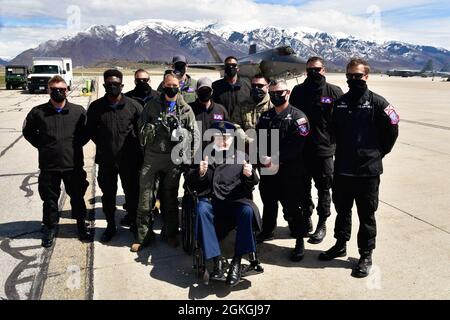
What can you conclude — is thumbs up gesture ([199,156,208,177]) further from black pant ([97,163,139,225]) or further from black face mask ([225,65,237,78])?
black face mask ([225,65,237,78])

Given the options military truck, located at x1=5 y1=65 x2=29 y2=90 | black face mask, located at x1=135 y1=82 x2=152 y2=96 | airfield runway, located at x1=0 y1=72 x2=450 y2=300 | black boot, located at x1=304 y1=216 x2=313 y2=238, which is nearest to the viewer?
airfield runway, located at x1=0 y1=72 x2=450 y2=300

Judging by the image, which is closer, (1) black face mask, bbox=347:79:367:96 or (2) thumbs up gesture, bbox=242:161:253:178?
(1) black face mask, bbox=347:79:367:96

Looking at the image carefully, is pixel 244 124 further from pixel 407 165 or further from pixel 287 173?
pixel 407 165

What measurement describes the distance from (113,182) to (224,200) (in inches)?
65.3

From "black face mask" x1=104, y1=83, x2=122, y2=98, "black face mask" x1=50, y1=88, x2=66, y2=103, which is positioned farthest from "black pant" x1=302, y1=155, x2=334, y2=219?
"black face mask" x1=50, y1=88, x2=66, y2=103

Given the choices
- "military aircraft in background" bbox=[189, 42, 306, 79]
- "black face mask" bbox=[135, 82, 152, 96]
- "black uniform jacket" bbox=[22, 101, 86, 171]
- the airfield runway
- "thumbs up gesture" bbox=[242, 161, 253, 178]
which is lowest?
the airfield runway

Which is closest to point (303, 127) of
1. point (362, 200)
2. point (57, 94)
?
point (362, 200)

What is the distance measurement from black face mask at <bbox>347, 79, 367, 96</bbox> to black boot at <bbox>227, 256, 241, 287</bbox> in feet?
6.79

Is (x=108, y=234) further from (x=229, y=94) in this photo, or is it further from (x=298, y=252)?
(x=229, y=94)

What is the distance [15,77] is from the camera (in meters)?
32.3

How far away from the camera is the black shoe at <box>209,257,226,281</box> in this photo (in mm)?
3787

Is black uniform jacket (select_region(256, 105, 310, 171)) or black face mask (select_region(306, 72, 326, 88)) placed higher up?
black face mask (select_region(306, 72, 326, 88))

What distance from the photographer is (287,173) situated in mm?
4371
